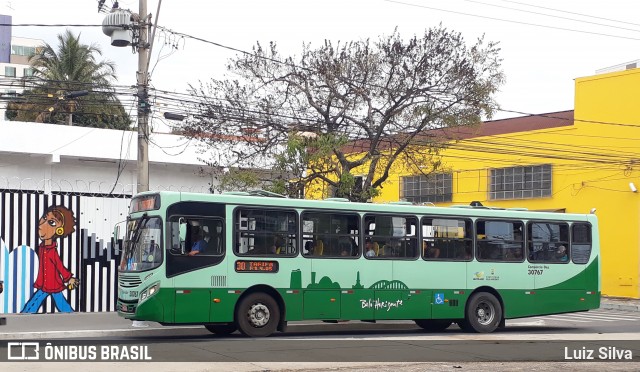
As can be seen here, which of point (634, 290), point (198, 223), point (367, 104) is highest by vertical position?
point (367, 104)

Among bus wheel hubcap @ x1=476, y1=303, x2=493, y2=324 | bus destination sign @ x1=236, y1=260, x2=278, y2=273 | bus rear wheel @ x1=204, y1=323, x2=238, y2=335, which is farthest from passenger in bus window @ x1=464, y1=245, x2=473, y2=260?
bus rear wheel @ x1=204, y1=323, x2=238, y2=335

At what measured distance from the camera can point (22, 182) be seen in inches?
1024

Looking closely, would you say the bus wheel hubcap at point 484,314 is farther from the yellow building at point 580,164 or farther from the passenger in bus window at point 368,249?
the yellow building at point 580,164

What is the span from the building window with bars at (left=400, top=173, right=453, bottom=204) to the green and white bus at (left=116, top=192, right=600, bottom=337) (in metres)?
19.9

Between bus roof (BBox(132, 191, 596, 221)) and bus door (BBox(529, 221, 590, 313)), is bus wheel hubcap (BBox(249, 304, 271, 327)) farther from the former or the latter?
bus door (BBox(529, 221, 590, 313))

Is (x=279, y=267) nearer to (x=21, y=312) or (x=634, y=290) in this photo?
(x=21, y=312)

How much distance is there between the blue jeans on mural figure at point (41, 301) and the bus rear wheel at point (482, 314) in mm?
9826

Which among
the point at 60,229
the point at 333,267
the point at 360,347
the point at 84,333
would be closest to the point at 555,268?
the point at 333,267

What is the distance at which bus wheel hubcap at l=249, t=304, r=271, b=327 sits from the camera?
17.8 meters

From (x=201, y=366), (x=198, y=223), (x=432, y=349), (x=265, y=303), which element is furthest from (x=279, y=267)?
(x=201, y=366)

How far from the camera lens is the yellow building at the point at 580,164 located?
3503cm

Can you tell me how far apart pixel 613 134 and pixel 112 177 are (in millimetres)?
19943

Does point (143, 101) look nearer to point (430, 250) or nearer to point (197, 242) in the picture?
point (197, 242)

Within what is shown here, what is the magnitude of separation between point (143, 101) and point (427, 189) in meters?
25.0
